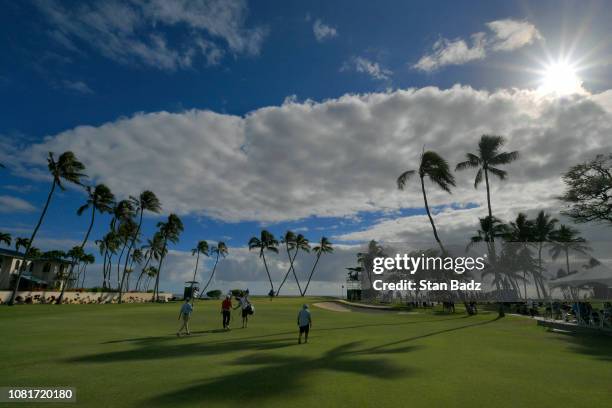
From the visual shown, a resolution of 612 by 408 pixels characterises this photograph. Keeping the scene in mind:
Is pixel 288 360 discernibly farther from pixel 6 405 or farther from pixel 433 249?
pixel 433 249

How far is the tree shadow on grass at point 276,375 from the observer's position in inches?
283

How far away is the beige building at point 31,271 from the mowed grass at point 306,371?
48.2 m

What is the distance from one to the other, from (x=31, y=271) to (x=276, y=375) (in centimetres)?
6968

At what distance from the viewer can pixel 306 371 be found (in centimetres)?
952

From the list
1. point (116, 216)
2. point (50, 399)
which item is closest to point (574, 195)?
point (50, 399)

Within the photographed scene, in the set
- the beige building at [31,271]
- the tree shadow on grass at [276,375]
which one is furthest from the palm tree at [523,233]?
the beige building at [31,271]

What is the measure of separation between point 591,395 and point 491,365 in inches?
125

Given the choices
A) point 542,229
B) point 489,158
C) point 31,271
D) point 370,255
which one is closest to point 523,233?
point 542,229

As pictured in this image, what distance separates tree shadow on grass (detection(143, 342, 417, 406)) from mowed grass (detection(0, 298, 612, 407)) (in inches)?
1.2

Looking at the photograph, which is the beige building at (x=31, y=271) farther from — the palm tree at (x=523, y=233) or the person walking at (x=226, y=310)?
the palm tree at (x=523, y=233)

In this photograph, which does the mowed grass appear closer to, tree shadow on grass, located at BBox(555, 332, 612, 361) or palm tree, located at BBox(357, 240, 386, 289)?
tree shadow on grass, located at BBox(555, 332, 612, 361)

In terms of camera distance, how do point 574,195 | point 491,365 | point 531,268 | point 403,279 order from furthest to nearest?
point 403,279
point 531,268
point 574,195
point 491,365

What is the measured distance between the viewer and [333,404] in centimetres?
687

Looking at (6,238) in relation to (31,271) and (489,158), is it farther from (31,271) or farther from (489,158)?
(489,158)
